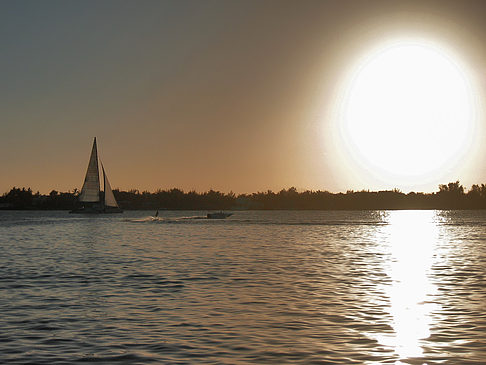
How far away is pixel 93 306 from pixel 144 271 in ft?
51.6

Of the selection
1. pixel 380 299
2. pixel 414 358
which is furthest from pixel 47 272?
pixel 414 358

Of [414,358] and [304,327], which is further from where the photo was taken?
[304,327]

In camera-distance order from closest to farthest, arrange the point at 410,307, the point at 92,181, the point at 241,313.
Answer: the point at 241,313
the point at 410,307
the point at 92,181

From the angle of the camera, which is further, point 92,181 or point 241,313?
point 92,181

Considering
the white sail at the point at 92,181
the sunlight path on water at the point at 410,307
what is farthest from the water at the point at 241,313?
the white sail at the point at 92,181

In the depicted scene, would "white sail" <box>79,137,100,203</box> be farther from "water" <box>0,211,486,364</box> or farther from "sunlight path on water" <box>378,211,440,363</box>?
"sunlight path on water" <box>378,211,440,363</box>

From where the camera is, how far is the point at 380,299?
29625mm

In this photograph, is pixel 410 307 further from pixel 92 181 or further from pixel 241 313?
pixel 92 181

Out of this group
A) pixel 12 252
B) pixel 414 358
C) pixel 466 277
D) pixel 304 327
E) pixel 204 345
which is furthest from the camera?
pixel 12 252

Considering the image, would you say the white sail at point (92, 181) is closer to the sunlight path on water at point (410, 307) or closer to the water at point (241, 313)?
the water at point (241, 313)

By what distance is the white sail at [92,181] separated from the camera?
634 feet

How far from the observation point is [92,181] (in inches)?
7623

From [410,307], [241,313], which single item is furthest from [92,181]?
[410,307]

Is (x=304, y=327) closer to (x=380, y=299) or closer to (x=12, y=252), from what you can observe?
(x=380, y=299)
